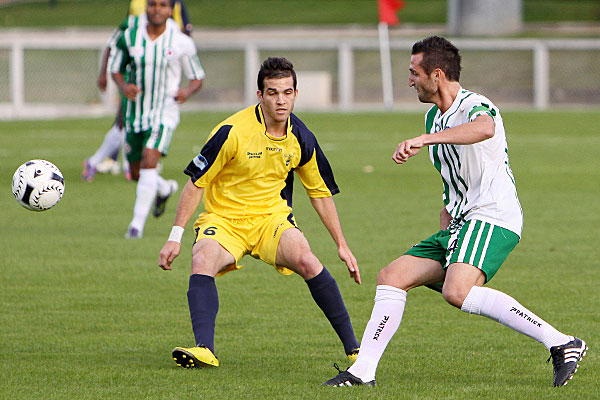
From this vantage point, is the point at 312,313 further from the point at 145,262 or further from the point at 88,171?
the point at 88,171

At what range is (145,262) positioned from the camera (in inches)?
379

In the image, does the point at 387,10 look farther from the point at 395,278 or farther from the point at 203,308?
the point at 395,278

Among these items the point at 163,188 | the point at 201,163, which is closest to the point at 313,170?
the point at 201,163

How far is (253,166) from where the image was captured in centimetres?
648

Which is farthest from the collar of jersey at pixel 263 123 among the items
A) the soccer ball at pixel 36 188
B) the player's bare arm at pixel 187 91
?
the player's bare arm at pixel 187 91

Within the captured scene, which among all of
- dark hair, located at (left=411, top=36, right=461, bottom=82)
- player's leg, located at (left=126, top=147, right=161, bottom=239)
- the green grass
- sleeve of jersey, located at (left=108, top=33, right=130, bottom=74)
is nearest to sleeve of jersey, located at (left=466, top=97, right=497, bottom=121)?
dark hair, located at (left=411, top=36, right=461, bottom=82)

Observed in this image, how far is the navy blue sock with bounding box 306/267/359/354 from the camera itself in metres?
6.28

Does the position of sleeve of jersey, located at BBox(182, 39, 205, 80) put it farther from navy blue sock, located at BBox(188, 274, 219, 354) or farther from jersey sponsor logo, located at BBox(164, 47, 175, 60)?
navy blue sock, located at BBox(188, 274, 219, 354)

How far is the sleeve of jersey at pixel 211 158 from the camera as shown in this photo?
630cm

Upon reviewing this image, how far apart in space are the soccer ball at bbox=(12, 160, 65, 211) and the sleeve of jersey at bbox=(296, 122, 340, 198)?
200 centimetres

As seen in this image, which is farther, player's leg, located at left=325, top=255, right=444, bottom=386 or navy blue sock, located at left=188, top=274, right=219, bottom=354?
navy blue sock, located at left=188, top=274, right=219, bottom=354

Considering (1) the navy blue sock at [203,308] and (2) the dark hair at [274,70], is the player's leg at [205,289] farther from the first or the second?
(2) the dark hair at [274,70]

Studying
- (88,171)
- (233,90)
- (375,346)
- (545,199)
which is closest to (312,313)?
(375,346)

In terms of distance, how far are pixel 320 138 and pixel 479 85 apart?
13384 mm
